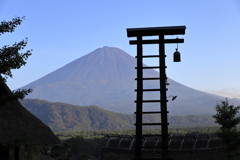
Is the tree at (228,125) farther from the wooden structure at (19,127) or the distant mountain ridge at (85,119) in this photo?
the distant mountain ridge at (85,119)

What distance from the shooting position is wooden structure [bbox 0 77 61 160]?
14.6m

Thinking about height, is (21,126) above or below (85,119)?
below

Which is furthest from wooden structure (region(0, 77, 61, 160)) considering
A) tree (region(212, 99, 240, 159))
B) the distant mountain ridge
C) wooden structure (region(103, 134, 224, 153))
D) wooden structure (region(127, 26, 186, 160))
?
the distant mountain ridge

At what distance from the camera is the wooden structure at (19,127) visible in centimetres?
1464

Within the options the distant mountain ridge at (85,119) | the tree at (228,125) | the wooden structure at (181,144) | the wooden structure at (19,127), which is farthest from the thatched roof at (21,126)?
the distant mountain ridge at (85,119)

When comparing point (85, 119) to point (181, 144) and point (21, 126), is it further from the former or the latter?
point (21, 126)

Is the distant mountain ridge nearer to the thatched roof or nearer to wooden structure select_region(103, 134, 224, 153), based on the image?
wooden structure select_region(103, 134, 224, 153)

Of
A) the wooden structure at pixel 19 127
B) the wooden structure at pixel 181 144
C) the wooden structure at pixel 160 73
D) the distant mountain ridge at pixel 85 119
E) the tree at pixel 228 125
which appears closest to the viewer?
the wooden structure at pixel 160 73

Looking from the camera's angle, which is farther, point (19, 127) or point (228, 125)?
point (228, 125)

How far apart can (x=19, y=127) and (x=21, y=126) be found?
16 cm

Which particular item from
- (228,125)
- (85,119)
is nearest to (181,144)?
(228,125)

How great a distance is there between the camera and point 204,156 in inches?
723

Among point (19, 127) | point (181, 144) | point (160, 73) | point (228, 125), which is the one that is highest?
point (160, 73)

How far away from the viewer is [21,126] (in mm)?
15547
